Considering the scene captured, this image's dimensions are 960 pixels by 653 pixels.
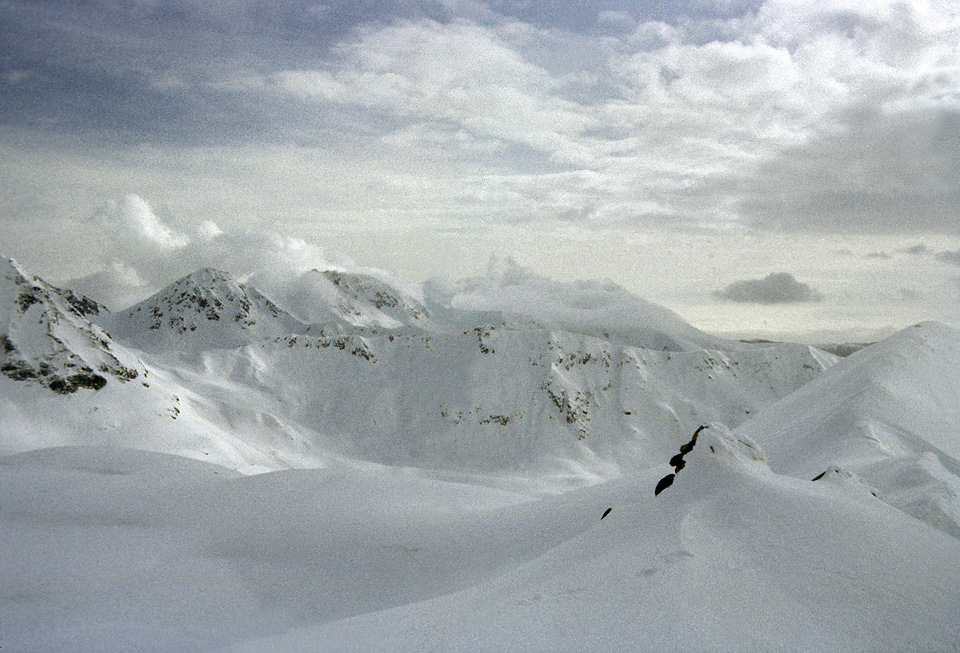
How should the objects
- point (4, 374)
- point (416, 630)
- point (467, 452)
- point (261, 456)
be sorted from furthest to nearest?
point (467, 452)
point (261, 456)
point (4, 374)
point (416, 630)

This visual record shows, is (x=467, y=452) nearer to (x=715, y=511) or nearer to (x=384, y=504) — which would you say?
(x=384, y=504)

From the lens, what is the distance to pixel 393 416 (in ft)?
413

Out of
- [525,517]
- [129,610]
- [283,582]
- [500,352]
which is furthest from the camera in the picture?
[500,352]

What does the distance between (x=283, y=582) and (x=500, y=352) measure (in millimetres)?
128792

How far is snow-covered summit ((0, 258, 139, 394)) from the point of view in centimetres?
7688

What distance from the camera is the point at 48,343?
265 feet

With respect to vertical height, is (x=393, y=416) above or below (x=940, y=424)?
below

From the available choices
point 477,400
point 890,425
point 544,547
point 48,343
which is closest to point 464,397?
point 477,400

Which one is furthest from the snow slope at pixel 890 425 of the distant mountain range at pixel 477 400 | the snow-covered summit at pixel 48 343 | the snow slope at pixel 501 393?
the snow-covered summit at pixel 48 343

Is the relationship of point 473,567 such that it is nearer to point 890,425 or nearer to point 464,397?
point 890,425

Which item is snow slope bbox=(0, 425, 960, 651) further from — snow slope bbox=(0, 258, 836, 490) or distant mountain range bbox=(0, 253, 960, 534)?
snow slope bbox=(0, 258, 836, 490)

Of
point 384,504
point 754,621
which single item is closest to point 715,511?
point 754,621

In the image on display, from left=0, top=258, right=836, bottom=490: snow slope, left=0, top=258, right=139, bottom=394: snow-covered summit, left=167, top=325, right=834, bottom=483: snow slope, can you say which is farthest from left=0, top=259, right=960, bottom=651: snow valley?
left=167, top=325, right=834, bottom=483: snow slope

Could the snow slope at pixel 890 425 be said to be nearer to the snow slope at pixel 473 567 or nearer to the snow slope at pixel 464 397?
the snow slope at pixel 473 567
